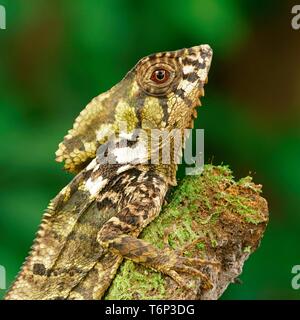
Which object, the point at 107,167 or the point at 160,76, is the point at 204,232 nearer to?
the point at 107,167

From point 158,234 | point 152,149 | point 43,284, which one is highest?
point 152,149

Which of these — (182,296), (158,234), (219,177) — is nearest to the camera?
(182,296)

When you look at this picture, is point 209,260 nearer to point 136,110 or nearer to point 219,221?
point 219,221

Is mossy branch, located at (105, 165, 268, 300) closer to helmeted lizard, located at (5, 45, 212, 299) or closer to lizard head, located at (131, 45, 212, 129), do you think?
helmeted lizard, located at (5, 45, 212, 299)

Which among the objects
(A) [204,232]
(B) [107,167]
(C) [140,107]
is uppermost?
(C) [140,107]

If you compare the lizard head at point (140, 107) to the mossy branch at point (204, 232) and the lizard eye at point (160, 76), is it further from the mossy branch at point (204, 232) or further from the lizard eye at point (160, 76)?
the mossy branch at point (204, 232)

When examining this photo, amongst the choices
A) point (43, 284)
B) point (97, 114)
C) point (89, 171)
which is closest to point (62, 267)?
point (43, 284)

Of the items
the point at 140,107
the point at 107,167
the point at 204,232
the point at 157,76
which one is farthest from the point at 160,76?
the point at 204,232

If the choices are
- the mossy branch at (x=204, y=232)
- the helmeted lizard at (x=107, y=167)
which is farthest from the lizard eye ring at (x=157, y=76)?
the mossy branch at (x=204, y=232)
